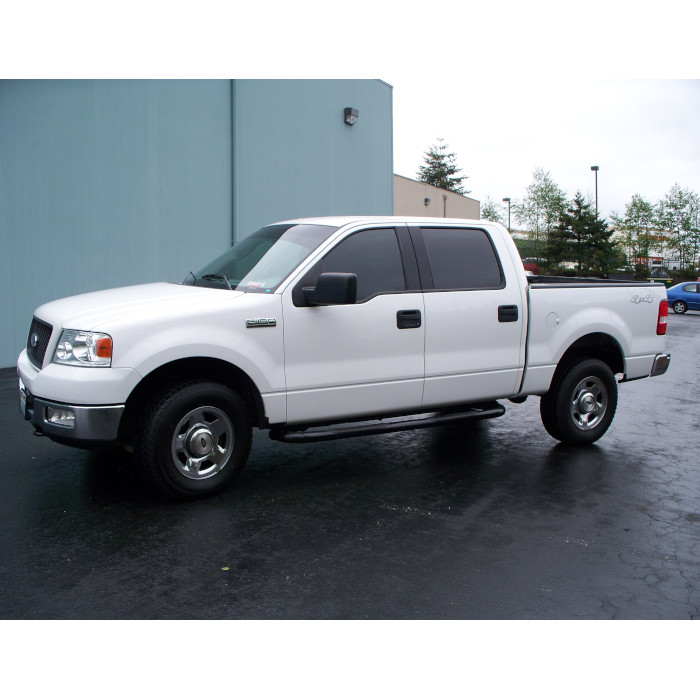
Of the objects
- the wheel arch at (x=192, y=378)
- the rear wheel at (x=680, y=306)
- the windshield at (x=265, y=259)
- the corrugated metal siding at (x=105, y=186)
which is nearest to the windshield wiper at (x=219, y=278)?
the windshield at (x=265, y=259)

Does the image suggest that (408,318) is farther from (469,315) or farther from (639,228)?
(639,228)

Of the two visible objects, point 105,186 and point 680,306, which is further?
point 680,306

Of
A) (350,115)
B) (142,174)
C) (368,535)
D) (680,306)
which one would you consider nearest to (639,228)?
(680,306)

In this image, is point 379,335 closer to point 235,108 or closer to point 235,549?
point 235,549

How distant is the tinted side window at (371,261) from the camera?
5.56 m

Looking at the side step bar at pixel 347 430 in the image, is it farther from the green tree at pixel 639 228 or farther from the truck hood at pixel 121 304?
the green tree at pixel 639 228

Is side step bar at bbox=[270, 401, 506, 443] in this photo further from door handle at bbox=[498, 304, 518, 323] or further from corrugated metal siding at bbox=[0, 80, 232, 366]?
corrugated metal siding at bbox=[0, 80, 232, 366]

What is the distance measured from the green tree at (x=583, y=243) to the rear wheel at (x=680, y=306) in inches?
713

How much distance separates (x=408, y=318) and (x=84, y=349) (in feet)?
7.73

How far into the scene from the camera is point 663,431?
25.4ft

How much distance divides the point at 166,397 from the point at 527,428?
14.0 ft

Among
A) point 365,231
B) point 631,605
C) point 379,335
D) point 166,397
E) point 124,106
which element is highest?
point 124,106

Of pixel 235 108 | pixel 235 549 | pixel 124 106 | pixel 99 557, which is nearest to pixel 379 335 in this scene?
pixel 235 549

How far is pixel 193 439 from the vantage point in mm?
5008
